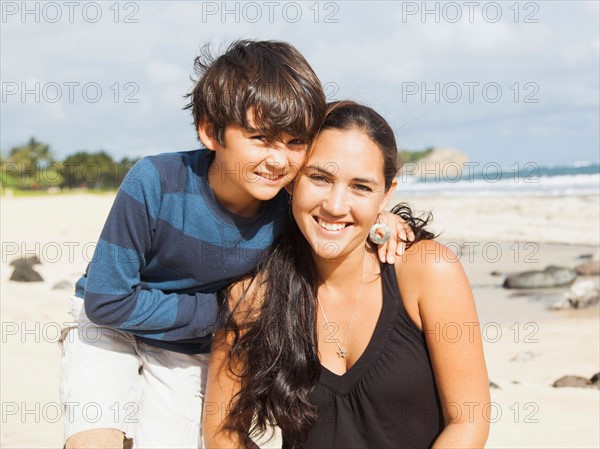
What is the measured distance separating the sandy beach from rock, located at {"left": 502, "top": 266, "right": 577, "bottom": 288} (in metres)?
0.22

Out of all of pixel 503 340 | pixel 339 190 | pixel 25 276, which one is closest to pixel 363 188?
pixel 339 190

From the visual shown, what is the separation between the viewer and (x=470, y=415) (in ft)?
10.9

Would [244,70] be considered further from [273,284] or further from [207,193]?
[273,284]

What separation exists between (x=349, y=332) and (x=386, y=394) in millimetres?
330

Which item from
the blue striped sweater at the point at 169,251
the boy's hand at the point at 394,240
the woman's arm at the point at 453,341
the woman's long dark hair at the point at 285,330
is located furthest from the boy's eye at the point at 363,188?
the blue striped sweater at the point at 169,251

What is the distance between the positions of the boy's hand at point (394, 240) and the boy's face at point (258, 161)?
520 mm

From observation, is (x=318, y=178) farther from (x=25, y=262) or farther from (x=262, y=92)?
(x=25, y=262)

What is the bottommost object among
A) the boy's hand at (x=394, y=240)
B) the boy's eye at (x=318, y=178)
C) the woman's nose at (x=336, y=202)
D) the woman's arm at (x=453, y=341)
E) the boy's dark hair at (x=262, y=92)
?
the woman's arm at (x=453, y=341)

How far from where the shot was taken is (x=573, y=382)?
6.07 m

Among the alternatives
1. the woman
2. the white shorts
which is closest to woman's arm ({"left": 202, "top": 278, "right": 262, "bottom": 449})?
the woman

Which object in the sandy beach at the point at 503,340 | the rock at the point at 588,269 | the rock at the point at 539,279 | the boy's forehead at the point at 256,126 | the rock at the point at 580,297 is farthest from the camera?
the rock at the point at 588,269

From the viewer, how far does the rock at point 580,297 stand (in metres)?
9.05

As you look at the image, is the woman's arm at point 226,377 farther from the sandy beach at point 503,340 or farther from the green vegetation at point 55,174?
the green vegetation at point 55,174

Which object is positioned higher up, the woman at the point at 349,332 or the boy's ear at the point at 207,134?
the boy's ear at the point at 207,134
